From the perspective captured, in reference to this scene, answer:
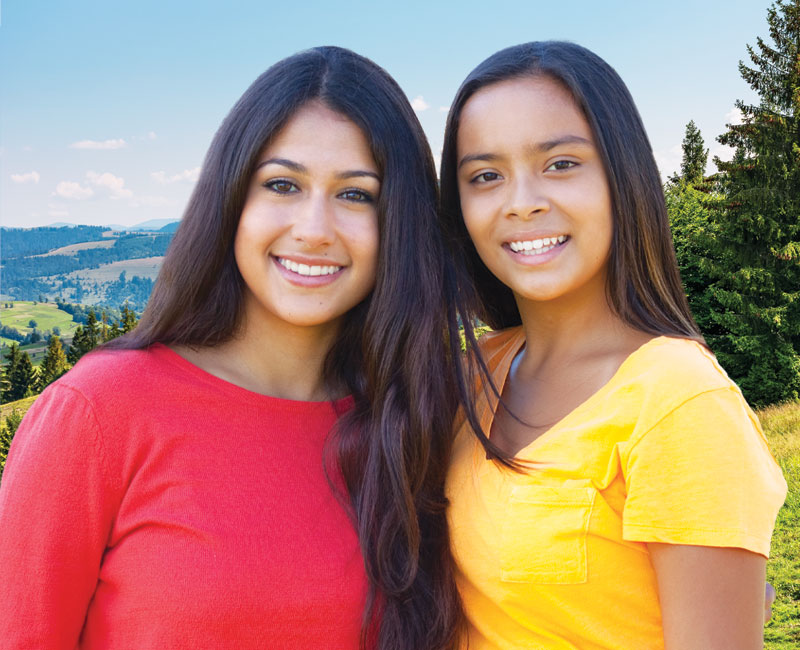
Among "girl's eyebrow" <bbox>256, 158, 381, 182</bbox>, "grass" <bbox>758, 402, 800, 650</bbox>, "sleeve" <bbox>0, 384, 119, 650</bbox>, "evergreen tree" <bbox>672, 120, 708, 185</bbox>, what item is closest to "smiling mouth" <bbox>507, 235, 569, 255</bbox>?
"girl's eyebrow" <bbox>256, 158, 381, 182</bbox>

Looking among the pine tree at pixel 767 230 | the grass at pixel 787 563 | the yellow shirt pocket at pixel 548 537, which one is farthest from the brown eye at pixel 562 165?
the pine tree at pixel 767 230

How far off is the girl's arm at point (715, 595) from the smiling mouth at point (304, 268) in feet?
4.49

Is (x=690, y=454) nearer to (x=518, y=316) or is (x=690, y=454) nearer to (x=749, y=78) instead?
(x=518, y=316)

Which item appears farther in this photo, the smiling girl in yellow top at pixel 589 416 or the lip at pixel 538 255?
the lip at pixel 538 255

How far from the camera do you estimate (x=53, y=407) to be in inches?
84.4

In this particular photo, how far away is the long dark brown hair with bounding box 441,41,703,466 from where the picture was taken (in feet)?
7.86

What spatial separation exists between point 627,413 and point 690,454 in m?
0.22

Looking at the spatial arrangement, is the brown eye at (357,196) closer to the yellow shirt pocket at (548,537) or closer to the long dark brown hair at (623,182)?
the long dark brown hair at (623,182)

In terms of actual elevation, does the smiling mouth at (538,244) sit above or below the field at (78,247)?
below

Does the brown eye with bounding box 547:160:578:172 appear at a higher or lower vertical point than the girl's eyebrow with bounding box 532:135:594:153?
lower

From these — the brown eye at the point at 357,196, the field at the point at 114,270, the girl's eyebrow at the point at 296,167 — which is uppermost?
the girl's eyebrow at the point at 296,167

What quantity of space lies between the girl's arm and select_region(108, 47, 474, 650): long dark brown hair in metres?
0.73

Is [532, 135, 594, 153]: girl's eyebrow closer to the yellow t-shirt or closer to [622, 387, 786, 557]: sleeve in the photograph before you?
the yellow t-shirt

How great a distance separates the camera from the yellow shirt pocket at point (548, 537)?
6.92ft
